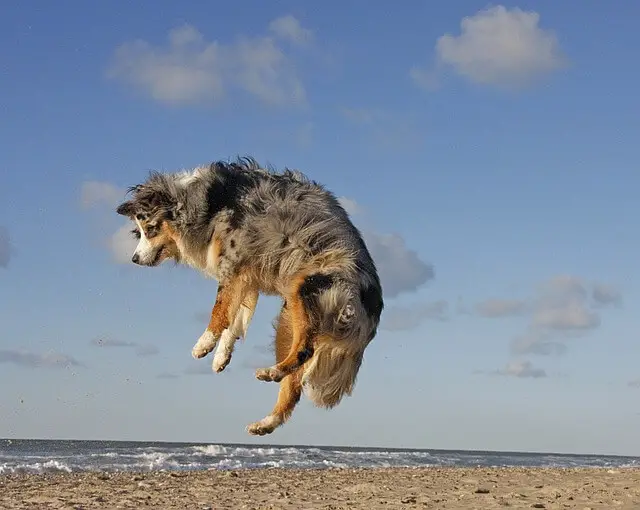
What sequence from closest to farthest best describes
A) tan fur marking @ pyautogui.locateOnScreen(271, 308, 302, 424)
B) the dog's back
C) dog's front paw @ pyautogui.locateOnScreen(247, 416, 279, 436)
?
dog's front paw @ pyautogui.locateOnScreen(247, 416, 279, 436) < the dog's back < tan fur marking @ pyautogui.locateOnScreen(271, 308, 302, 424)

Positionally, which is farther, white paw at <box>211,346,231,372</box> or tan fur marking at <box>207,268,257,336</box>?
white paw at <box>211,346,231,372</box>

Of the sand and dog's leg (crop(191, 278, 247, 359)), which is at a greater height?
dog's leg (crop(191, 278, 247, 359))

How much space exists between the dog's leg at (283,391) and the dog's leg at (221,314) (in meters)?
0.49

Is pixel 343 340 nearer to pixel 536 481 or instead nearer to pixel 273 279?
pixel 273 279

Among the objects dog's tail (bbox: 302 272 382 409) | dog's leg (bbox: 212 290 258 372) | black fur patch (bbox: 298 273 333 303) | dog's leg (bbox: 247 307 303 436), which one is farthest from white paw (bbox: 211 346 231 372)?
black fur patch (bbox: 298 273 333 303)

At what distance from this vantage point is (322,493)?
12.9 metres

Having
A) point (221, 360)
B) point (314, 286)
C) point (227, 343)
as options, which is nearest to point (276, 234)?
point (314, 286)

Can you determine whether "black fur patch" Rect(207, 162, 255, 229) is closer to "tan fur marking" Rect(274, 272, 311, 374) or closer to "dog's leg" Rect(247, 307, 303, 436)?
"tan fur marking" Rect(274, 272, 311, 374)

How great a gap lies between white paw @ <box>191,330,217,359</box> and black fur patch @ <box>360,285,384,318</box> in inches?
42.7

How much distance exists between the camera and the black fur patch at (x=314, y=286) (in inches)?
234

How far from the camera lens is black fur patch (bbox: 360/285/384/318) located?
621cm

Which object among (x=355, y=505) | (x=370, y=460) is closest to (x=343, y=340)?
(x=355, y=505)

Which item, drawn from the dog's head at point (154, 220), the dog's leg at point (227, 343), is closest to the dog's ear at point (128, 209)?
the dog's head at point (154, 220)

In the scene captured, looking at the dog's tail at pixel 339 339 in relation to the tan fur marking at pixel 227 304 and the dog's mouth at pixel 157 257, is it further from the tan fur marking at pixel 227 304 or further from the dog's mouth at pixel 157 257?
the dog's mouth at pixel 157 257
